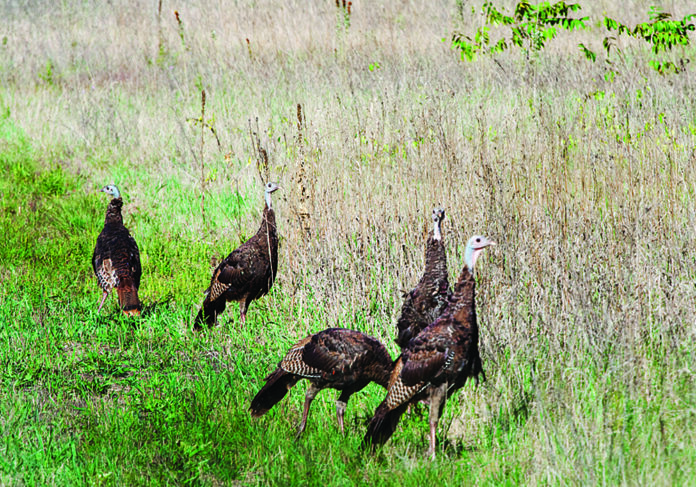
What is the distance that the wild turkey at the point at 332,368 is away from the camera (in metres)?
4.07

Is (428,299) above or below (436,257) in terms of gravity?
below

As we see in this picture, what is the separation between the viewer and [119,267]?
6.29 meters

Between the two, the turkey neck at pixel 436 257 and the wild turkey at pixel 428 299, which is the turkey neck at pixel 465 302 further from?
the turkey neck at pixel 436 257

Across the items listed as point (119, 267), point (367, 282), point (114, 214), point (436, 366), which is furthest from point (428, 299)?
point (114, 214)

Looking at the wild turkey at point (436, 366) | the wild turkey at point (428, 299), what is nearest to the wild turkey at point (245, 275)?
the wild turkey at point (428, 299)

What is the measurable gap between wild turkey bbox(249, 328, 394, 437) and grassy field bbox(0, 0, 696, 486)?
0.52ft

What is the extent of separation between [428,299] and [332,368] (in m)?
1.03

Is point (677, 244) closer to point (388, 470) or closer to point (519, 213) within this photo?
point (519, 213)

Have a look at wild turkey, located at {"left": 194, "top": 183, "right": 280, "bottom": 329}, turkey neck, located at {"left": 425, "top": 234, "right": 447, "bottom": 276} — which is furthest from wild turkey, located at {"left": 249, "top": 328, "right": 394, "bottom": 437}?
wild turkey, located at {"left": 194, "top": 183, "right": 280, "bottom": 329}

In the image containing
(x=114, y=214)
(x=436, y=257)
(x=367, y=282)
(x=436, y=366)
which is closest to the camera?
(x=436, y=366)

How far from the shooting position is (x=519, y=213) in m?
5.54

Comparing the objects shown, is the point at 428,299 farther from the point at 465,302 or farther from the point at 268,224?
the point at 268,224

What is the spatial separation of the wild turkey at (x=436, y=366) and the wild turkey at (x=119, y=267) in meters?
3.16

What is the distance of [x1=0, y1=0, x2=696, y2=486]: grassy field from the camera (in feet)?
12.1
